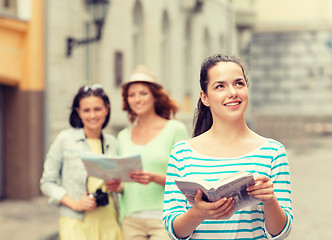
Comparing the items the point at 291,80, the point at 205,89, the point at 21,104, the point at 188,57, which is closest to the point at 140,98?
the point at 205,89

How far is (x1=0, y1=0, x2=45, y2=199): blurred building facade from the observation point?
1148 cm

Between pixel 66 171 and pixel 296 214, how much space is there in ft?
21.1

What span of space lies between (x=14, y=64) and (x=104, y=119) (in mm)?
7238

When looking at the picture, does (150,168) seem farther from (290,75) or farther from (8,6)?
(290,75)

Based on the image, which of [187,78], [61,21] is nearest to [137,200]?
[61,21]

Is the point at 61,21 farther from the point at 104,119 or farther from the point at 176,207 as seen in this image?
the point at 176,207

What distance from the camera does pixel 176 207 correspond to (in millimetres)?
2920

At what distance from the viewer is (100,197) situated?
4.54 meters

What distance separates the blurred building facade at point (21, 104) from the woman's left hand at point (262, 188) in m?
9.23

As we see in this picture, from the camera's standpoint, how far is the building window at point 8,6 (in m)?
11.3

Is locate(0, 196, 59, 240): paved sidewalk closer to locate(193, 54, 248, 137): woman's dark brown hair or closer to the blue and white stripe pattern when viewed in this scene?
locate(193, 54, 248, 137): woman's dark brown hair

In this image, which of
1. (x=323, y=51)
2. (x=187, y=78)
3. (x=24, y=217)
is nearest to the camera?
(x=24, y=217)

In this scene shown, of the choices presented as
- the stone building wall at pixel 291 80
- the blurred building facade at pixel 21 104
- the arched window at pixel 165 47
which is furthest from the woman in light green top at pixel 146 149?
the stone building wall at pixel 291 80

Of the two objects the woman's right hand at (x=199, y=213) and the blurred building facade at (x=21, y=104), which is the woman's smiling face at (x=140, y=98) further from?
the blurred building facade at (x=21, y=104)
